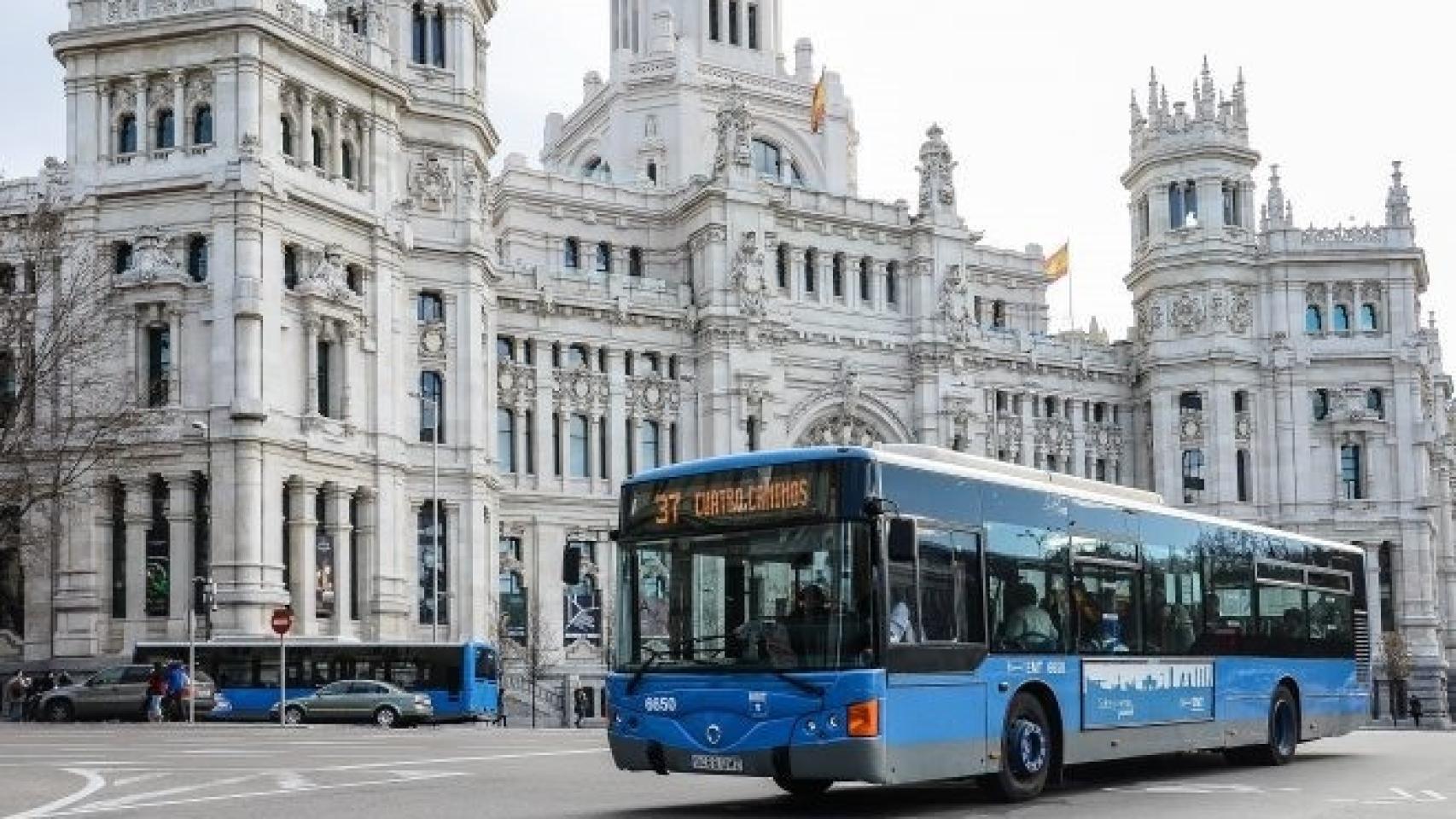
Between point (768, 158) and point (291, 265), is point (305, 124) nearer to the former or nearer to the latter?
point (291, 265)

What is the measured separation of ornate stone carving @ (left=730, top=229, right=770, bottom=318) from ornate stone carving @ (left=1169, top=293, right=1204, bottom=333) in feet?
75.9

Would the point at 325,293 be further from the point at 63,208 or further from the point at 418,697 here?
the point at 418,697

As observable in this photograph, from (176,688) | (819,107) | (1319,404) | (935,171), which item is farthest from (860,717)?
(1319,404)

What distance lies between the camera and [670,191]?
80250 millimetres

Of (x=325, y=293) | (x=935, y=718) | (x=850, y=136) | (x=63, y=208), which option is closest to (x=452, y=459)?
(x=325, y=293)

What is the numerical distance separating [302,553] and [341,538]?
6.61 ft

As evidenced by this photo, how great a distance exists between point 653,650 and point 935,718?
8.78 feet

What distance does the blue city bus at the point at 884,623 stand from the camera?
1709 cm

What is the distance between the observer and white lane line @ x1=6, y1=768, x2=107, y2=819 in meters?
17.9

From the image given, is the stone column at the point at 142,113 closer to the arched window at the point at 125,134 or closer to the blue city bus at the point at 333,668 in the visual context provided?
the arched window at the point at 125,134

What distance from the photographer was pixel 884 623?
17094mm

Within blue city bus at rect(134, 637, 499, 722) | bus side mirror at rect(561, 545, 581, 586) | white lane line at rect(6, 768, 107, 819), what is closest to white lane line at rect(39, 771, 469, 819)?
white lane line at rect(6, 768, 107, 819)

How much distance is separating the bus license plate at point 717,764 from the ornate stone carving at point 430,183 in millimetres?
48863

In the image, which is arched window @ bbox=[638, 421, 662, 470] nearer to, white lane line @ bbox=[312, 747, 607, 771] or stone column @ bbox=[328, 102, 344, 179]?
stone column @ bbox=[328, 102, 344, 179]
